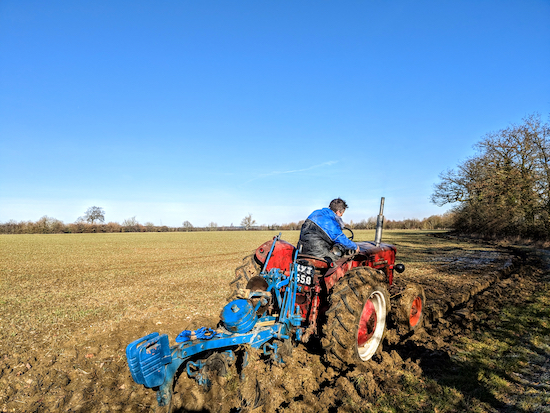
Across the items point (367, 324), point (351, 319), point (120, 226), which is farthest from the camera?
point (120, 226)

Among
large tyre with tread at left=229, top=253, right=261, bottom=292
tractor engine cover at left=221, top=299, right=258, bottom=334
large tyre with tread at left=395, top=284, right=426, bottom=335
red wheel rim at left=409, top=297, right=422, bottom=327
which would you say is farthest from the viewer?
red wheel rim at left=409, top=297, right=422, bottom=327

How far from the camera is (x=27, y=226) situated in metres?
53.5

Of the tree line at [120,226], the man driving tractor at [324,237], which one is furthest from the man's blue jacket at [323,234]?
the tree line at [120,226]

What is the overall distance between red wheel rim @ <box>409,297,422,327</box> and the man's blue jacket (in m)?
1.90

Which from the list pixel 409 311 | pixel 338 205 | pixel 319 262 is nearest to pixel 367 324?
pixel 319 262

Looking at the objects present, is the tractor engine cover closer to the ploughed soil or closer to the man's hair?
the ploughed soil

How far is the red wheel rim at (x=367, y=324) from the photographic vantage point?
3.57 m

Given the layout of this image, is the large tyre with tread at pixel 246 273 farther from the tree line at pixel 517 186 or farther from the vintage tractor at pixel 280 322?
the tree line at pixel 517 186

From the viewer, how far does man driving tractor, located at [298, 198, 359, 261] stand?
12.4 feet

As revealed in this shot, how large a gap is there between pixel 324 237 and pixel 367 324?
3.80ft

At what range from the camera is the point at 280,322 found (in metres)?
3.35

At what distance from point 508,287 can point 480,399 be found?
6.40m

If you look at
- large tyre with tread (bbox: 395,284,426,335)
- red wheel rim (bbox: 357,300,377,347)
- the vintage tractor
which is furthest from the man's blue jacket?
large tyre with tread (bbox: 395,284,426,335)

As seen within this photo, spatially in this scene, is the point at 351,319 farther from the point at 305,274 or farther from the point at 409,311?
the point at 409,311
